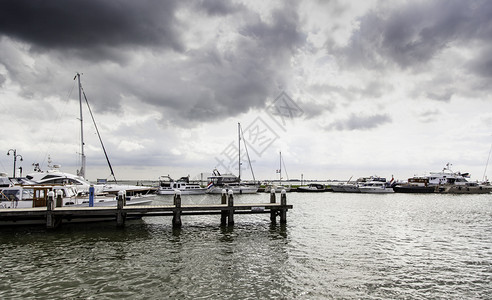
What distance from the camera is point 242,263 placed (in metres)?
15.2

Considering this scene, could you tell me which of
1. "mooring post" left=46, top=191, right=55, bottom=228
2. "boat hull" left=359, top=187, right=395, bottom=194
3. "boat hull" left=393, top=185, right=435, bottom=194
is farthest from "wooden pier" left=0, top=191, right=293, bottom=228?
"boat hull" left=393, top=185, right=435, bottom=194

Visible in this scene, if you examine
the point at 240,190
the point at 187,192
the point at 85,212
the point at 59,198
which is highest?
the point at 59,198

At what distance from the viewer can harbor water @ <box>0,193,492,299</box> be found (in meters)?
11.7

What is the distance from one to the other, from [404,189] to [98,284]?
94844 millimetres

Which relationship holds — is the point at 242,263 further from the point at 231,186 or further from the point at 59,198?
the point at 231,186

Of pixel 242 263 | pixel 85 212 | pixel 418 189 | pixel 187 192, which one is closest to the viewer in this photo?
pixel 242 263

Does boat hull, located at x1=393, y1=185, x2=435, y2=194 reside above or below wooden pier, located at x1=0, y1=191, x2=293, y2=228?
below

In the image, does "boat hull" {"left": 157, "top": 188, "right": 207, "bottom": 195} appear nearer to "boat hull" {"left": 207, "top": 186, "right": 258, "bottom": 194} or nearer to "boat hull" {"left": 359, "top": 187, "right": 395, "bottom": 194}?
"boat hull" {"left": 207, "top": 186, "right": 258, "bottom": 194}

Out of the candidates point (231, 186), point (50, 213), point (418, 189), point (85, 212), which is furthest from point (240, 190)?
point (50, 213)

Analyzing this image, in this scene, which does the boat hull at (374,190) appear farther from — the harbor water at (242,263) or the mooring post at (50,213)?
the mooring post at (50,213)

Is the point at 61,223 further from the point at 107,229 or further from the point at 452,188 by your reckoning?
the point at 452,188

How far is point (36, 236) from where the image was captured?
2080 centimetres

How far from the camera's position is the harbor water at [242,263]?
1166cm

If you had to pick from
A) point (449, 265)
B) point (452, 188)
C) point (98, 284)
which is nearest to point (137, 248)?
point (98, 284)
